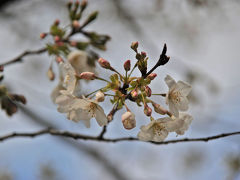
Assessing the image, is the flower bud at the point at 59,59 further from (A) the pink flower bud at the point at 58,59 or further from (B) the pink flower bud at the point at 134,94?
(B) the pink flower bud at the point at 134,94

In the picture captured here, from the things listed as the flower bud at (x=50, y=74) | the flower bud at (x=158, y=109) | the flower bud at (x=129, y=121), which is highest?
the flower bud at (x=158, y=109)

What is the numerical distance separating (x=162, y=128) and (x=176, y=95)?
0.20 metres

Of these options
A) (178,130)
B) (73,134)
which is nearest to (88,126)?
(73,134)

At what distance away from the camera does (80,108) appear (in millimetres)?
1438

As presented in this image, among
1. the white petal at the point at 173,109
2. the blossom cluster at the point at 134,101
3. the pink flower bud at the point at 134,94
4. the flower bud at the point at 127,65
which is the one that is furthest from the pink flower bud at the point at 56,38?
the white petal at the point at 173,109

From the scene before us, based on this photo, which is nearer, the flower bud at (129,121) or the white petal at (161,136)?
the flower bud at (129,121)

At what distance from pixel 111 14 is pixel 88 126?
4.52 m

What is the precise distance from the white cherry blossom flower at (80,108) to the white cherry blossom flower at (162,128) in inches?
9.3

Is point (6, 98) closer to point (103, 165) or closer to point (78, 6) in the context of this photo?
point (78, 6)

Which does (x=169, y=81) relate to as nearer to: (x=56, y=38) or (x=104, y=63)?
(x=104, y=63)

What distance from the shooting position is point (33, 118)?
463cm

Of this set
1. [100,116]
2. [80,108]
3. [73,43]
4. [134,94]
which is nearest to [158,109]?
[134,94]

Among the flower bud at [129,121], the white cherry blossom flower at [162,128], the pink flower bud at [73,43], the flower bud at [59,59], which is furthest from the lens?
the pink flower bud at [73,43]

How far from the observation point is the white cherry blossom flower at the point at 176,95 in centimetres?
137
